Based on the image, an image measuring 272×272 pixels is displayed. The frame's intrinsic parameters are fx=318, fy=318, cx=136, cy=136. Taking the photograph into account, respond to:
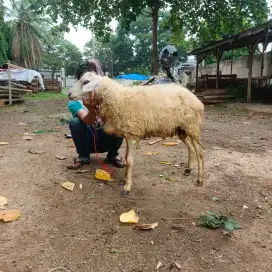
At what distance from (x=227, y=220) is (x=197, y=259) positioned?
0.72 metres

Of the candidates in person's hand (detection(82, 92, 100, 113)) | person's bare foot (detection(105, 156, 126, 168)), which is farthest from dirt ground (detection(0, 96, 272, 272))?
person's hand (detection(82, 92, 100, 113))

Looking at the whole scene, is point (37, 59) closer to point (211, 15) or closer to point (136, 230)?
point (211, 15)

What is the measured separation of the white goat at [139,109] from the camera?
3.78 m

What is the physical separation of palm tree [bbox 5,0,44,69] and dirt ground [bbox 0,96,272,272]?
86.9 ft

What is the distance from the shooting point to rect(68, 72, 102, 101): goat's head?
370 centimetres

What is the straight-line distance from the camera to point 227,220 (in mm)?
3193

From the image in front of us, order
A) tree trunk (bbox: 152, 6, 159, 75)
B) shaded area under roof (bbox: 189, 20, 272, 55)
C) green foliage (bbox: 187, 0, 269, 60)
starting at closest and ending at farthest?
shaded area under roof (bbox: 189, 20, 272, 55) → tree trunk (bbox: 152, 6, 159, 75) → green foliage (bbox: 187, 0, 269, 60)

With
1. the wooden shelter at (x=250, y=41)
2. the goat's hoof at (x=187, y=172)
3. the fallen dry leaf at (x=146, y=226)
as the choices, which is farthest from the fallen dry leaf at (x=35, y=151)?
the wooden shelter at (x=250, y=41)

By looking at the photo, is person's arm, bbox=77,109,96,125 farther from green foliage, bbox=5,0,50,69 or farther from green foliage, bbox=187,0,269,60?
green foliage, bbox=5,0,50,69

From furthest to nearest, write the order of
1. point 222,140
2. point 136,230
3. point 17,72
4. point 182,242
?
point 17,72
point 222,140
point 136,230
point 182,242

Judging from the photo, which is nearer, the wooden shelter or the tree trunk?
the wooden shelter

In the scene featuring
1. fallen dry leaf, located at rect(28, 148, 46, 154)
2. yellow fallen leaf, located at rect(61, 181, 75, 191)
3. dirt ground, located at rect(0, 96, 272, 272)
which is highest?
fallen dry leaf, located at rect(28, 148, 46, 154)

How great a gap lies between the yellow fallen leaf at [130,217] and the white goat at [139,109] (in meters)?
0.57

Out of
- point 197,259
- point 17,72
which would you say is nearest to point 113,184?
point 197,259
